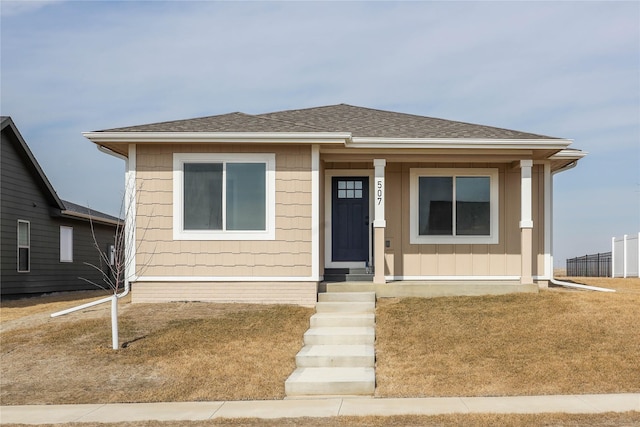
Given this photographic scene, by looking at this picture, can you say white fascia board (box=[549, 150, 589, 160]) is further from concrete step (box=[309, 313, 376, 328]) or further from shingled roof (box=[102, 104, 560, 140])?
concrete step (box=[309, 313, 376, 328])

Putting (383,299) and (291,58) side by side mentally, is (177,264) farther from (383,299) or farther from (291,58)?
(291,58)

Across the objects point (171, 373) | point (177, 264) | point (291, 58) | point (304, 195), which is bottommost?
point (171, 373)

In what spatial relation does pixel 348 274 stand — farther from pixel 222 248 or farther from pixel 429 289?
pixel 222 248

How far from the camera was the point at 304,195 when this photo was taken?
14.7 meters

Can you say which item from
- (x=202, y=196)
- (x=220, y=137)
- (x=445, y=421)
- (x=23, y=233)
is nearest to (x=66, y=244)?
(x=23, y=233)

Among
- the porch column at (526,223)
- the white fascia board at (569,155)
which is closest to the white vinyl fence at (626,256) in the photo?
the white fascia board at (569,155)

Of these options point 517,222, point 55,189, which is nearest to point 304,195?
point 517,222

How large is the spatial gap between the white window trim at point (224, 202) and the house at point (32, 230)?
266 inches

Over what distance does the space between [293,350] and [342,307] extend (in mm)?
2486

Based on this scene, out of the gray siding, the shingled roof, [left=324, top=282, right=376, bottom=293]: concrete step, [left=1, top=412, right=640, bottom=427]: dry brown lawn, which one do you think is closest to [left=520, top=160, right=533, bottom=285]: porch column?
the shingled roof

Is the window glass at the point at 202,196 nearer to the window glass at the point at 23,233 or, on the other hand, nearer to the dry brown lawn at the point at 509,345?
the dry brown lawn at the point at 509,345

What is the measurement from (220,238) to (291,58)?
22.0ft

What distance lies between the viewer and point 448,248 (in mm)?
16328

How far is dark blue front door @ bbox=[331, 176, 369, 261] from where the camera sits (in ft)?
54.2
